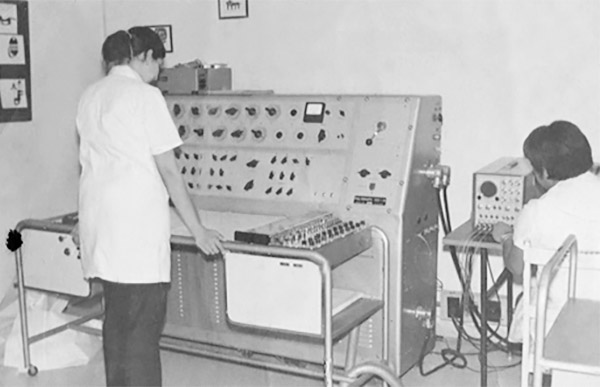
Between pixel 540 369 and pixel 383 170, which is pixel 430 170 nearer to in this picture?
pixel 383 170

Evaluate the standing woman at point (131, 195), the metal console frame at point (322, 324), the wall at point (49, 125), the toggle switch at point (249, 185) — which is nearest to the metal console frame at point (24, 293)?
the metal console frame at point (322, 324)

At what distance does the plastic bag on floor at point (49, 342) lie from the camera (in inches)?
142

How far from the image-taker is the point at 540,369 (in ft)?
6.22

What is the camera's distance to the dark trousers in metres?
2.78

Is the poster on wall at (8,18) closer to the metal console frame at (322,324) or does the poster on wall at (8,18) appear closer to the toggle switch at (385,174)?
the metal console frame at (322,324)

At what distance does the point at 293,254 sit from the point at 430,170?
40.5 inches

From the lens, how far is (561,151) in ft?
8.68

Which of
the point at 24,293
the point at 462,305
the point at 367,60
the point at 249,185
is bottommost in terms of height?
the point at 462,305

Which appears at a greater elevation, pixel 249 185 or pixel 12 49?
pixel 12 49

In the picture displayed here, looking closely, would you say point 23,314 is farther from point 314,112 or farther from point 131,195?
point 314,112

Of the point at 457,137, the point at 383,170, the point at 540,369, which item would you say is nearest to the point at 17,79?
the point at 383,170

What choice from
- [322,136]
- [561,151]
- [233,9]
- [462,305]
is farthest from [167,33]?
[561,151]

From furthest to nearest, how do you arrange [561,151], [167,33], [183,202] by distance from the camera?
[167,33]
[183,202]
[561,151]

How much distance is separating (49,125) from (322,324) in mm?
2147
